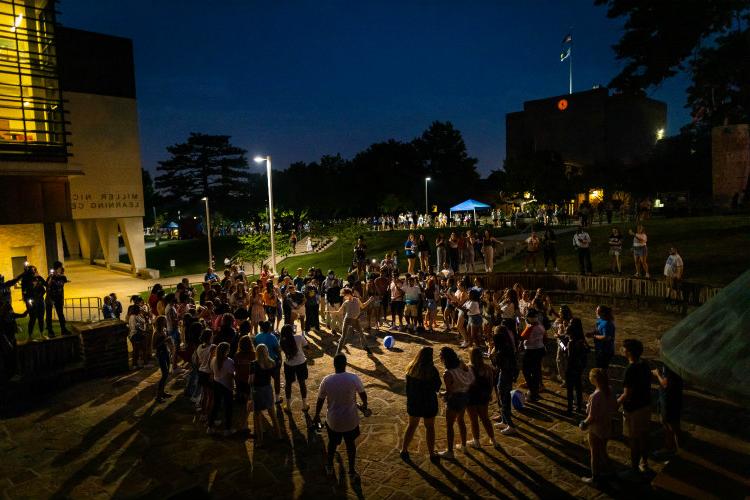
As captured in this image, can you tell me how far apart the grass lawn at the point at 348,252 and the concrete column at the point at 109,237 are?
11.9m

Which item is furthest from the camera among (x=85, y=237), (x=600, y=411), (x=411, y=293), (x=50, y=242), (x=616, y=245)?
(x=85, y=237)

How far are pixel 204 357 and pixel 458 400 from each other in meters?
4.28

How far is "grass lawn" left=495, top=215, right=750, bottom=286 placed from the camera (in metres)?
18.1

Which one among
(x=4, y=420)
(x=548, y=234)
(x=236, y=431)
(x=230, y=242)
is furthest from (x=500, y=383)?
(x=230, y=242)

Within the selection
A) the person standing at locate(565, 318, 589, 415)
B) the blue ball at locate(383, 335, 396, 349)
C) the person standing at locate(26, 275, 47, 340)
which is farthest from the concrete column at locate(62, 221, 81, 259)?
the person standing at locate(565, 318, 589, 415)

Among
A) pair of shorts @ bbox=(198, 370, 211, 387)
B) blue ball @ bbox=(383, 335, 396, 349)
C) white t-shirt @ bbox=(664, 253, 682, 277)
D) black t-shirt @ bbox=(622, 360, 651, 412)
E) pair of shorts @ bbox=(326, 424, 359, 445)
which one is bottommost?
blue ball @ bbox=(383, 335, 396, 349)

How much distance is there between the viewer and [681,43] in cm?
2344

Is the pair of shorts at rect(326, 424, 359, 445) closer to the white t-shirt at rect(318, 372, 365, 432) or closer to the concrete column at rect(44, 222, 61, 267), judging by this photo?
the white t-shirt at rect(318, 372, 365, 432)

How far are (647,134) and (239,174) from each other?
5354 centimetres

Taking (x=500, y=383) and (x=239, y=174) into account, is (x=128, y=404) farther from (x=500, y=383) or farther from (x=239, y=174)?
(x=239, y=174)

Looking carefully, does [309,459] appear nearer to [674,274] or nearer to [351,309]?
[351,309]

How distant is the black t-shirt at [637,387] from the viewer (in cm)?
631

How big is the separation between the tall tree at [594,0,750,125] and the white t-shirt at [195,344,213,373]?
2532 centimetres

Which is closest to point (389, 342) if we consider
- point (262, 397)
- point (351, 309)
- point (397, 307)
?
point (351, 309)
